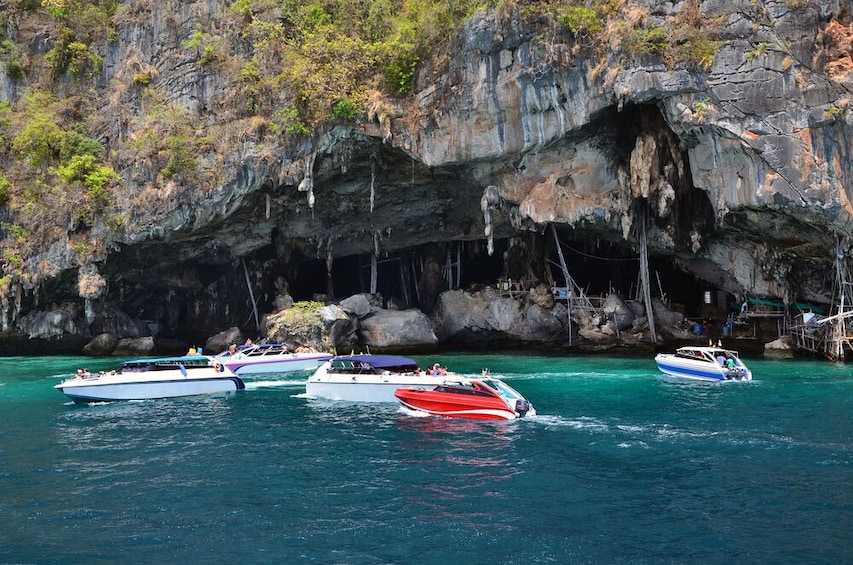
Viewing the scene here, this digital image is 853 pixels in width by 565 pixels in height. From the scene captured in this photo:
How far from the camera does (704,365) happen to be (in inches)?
1243

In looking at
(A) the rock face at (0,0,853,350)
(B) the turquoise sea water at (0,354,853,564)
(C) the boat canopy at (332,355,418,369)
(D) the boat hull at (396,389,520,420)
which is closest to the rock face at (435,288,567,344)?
(A) the rock face at (0,0,853,350)

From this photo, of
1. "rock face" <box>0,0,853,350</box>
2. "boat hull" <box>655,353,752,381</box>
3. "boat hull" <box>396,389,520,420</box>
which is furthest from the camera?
"rock face" <box>0,0,853,350</box>

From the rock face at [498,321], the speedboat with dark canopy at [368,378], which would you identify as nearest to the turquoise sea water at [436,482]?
the speedboat with dark canopy at [368,378]

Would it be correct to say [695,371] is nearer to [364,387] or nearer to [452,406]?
[452,406]

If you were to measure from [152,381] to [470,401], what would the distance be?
13593mm

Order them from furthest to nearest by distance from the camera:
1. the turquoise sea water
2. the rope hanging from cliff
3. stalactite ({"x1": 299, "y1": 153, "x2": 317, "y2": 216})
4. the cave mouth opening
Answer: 1. the rope hanging from cliff
2. the cave mouth opening
3. stalactite ({"x1": 299, "y1": 153, "x2": 317, "y2": 216})
4. the turquoise sea water

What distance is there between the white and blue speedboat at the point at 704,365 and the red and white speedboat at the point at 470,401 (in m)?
11.7

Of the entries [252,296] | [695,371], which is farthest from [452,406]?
[252,296]

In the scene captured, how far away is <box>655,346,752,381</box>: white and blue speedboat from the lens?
3077 cm

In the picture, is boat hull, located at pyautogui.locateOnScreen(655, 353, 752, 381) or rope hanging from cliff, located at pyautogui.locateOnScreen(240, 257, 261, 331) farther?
rope hanging from cliff, located at pyautogui.locateOnScreen(240, 257, 261, 331)

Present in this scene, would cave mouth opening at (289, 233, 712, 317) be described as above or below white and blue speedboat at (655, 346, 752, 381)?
above

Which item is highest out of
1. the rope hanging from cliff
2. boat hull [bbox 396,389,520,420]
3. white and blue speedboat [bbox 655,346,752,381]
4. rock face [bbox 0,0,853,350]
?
rock face [bbox 0,0,853,350]

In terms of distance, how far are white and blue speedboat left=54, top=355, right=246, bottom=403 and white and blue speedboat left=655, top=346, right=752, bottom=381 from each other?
62.1 ft

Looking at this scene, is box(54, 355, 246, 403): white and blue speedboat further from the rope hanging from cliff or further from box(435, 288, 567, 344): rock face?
the rope hanging from cliff
